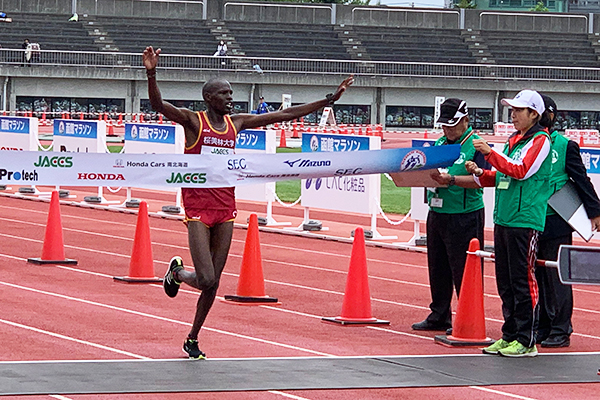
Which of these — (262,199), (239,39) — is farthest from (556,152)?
(239,39)

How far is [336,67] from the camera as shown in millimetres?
59281

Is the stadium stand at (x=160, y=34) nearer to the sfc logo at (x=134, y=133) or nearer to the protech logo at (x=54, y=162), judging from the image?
the sfc logo at (x=134, y=133)

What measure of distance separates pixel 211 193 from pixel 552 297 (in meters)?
3.03

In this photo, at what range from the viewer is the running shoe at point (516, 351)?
907 cm

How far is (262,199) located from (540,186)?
1095 centimetres

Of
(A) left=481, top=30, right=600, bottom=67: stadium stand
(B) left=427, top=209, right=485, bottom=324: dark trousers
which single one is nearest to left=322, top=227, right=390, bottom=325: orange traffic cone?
(B) left=427, top=209, right=485, bottom=324: dark trousers

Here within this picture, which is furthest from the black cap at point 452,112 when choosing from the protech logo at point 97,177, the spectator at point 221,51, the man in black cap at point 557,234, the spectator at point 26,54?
the spectator at point 221,51

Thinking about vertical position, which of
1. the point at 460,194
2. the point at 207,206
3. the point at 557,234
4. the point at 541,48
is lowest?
the point at 557,234

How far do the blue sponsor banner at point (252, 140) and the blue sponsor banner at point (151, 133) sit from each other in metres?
2.14

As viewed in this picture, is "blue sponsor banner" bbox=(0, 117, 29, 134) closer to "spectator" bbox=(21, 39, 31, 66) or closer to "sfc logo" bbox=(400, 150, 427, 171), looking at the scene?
"sfc logo" bbox=(400, 150, 427, 171)

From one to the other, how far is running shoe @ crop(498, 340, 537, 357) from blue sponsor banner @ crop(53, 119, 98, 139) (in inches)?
607

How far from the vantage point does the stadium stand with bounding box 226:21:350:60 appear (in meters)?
63.8

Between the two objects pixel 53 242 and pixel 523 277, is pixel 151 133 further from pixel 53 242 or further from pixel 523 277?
pixel 523 277

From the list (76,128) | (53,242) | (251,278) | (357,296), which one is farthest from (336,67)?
(357,296)
